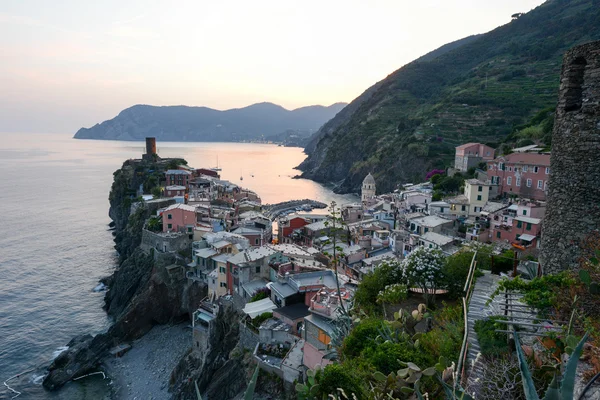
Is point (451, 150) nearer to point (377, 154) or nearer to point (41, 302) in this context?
point (377, 154)

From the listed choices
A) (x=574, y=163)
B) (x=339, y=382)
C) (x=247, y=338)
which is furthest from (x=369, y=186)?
(x=339, y=382)

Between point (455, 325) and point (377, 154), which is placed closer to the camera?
point (455, 325)

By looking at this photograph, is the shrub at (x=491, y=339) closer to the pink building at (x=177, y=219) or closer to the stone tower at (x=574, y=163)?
the stone tower at (x=574, y=163)

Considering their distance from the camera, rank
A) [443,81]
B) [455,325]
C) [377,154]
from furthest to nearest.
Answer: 1. [443,81]
2. [377,154]
3. [455,325]

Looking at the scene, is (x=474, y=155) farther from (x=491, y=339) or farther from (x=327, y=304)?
(x=491, y=339)

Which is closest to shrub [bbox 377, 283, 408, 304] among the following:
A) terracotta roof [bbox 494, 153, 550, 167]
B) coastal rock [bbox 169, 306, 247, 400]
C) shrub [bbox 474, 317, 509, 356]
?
shrub [bbox 474, 317, 509, 356]

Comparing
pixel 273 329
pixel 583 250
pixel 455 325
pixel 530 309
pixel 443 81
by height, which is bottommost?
pixel 273 329

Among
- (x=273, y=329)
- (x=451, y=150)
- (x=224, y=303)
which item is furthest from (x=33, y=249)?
(x=451, y=150)
